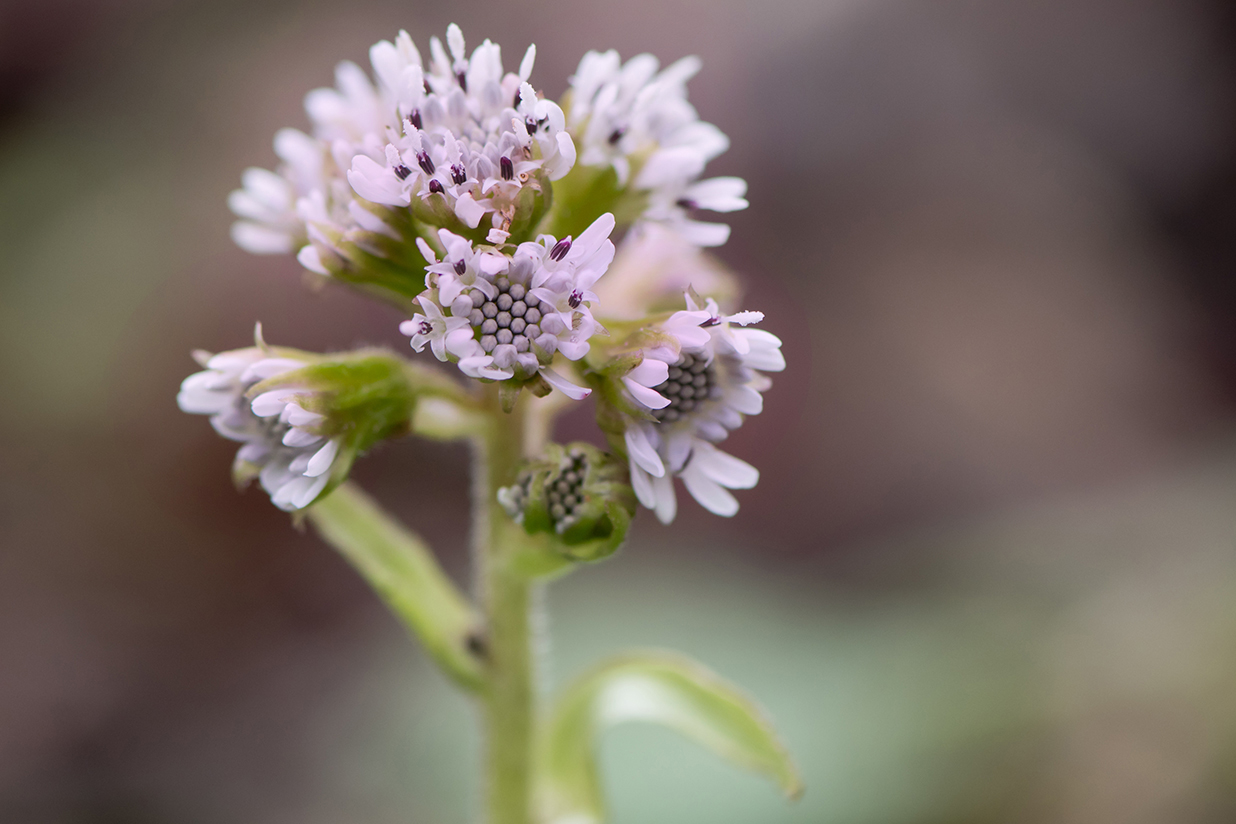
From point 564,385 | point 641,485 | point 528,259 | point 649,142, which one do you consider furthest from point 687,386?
point 649,142

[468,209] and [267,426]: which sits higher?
[468,209]

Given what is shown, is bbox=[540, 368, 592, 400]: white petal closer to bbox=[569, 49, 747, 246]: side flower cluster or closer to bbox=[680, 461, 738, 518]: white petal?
bbox=[680, 461, 738, 518]: white petal

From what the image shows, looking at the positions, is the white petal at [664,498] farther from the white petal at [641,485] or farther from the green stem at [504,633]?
the green stem at [504,633]

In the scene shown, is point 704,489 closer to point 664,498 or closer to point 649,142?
point 664,498

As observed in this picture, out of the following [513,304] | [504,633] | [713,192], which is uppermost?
[713,192]

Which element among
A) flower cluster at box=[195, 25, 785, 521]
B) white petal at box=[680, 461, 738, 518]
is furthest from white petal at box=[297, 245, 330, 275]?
white petal at box=[680, 461, 738, 518]

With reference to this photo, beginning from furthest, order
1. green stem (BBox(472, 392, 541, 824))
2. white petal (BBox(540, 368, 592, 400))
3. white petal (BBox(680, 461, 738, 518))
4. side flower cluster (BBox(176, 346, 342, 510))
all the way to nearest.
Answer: green stem (BBox(472, 392, 541, 824)), white petal (BBox(680, 461, 738, 518)), side flower cluster (BBox(176, 346, 342, 510)), white petal (BBox(540, 368, 592, 400))

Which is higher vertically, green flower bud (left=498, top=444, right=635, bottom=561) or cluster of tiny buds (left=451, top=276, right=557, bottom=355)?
cluster of tiny buds (left=451, top=276, right=557, bottom=355)
